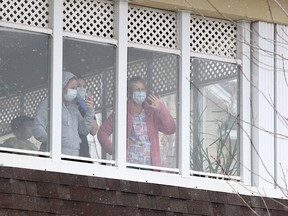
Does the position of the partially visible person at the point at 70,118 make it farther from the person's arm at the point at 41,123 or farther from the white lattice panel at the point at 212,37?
the white lattice panel at the point at 212,37

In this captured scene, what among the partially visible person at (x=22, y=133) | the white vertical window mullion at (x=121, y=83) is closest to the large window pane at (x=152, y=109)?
the white vertical window mullion at (x=121, y=83)

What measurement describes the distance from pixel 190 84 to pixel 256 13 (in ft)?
4.00

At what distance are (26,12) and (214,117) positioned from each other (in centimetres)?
264

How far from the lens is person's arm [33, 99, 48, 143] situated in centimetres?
1151

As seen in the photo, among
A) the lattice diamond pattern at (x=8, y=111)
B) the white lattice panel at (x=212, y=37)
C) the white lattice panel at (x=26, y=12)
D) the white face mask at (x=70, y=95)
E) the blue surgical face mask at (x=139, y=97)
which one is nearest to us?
the lattice diamond pattern at (x=8, y=111)

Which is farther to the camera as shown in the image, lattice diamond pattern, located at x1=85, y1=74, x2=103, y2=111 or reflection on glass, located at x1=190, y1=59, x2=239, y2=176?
reflection on glass, located at x1=190, y1=59, x2=239, y2=176

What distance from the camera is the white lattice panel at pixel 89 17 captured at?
1197 cm

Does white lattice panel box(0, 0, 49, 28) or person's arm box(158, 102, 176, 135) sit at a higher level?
white lattice panel box(0, 0, 49, 28)

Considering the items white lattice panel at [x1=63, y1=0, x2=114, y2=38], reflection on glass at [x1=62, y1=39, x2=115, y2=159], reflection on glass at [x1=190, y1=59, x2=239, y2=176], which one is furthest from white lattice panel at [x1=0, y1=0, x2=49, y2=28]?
reflection on glass at [x1=190, y1=59, x2=239, y2=176]

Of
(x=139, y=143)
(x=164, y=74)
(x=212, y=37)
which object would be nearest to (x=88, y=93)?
(x=139, y=143)

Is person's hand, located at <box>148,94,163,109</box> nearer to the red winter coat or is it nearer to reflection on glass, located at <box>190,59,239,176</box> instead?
the red winter coat

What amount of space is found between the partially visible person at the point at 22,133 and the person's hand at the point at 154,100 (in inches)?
61.8

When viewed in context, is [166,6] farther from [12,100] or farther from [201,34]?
[12,100]

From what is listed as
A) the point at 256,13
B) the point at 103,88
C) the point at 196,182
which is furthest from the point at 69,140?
the point at 256,13
